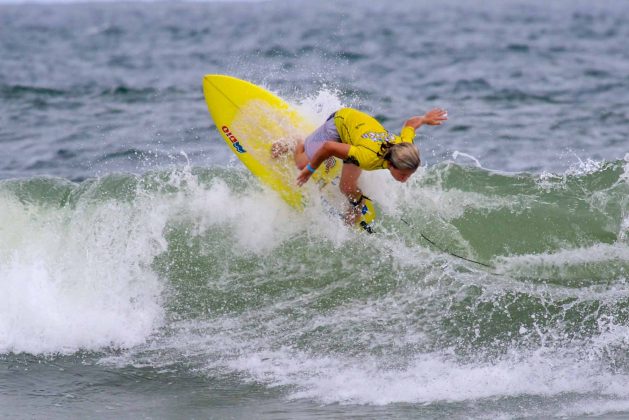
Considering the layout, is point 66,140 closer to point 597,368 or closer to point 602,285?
point 602,285

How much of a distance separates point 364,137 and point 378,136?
11 cm

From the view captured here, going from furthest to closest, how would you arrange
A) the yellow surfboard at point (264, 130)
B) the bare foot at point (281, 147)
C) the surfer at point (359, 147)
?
the bare foot at point (281, 147), the yellow surfboard at point (264, 130), the surfer at point (359, 147)

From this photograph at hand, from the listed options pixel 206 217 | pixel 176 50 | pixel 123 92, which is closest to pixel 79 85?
pixel 123 92

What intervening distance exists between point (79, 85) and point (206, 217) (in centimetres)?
1003

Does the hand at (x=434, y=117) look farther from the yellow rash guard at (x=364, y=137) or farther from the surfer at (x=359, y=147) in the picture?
the yellow rash guard at (x=364, y=137)

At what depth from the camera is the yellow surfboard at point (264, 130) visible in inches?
287

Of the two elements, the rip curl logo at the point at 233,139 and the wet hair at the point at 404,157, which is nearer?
the wet hair at the point at 404,157

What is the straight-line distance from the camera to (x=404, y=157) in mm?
6059

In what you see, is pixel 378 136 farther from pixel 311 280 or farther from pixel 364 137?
pixel 311 280

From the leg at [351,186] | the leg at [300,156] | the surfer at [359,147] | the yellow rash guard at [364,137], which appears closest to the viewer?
the surfer at [359,147]

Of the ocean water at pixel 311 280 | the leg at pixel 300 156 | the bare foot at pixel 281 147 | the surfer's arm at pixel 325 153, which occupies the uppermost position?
the bare foot at pixel 281 147

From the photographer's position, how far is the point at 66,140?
12.2m

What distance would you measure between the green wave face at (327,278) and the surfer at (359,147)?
0.68 metres

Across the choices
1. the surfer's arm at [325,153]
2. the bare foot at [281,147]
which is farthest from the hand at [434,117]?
the bare foot at [281,147]
